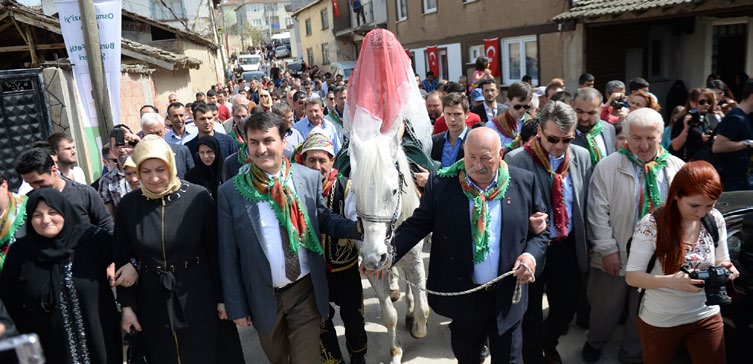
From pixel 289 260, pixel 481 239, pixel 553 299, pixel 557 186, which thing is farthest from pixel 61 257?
pixel 553 299

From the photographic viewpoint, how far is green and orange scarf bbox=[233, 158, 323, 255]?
118 inches

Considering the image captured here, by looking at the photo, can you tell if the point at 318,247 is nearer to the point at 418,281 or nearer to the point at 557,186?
the point at 418,281

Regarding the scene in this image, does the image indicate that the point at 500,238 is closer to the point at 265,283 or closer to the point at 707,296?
the point at 707,296

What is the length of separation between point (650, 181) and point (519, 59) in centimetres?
1138

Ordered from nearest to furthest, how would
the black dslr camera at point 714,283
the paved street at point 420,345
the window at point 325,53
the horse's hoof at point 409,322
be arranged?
1. the black dslr camera at point 714,283
2. the paved street at point 420,345
3. the horse's hoof at point 409,322
4. the window at point 325,53

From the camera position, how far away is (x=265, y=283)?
9.98ft

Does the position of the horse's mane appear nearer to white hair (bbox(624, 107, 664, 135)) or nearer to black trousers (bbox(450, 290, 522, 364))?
black trousers (bbox(450, 290, 522, 364))

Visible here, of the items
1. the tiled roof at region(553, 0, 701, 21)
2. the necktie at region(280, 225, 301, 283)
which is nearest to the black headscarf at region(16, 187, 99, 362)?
the necktie at region(280, 225, 301, 283)

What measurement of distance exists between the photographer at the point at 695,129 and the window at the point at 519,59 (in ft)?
26.2

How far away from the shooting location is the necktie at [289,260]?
306 centimetres

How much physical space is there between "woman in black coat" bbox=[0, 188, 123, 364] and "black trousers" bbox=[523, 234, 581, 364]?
2.78 meters

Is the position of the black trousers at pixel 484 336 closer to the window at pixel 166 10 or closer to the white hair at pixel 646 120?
the white hair at pixel 646 120

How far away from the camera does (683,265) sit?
8.68 feet

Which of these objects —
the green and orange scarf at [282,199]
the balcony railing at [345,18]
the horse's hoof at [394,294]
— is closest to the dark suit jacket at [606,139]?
the horse's hoof at [394,294]
